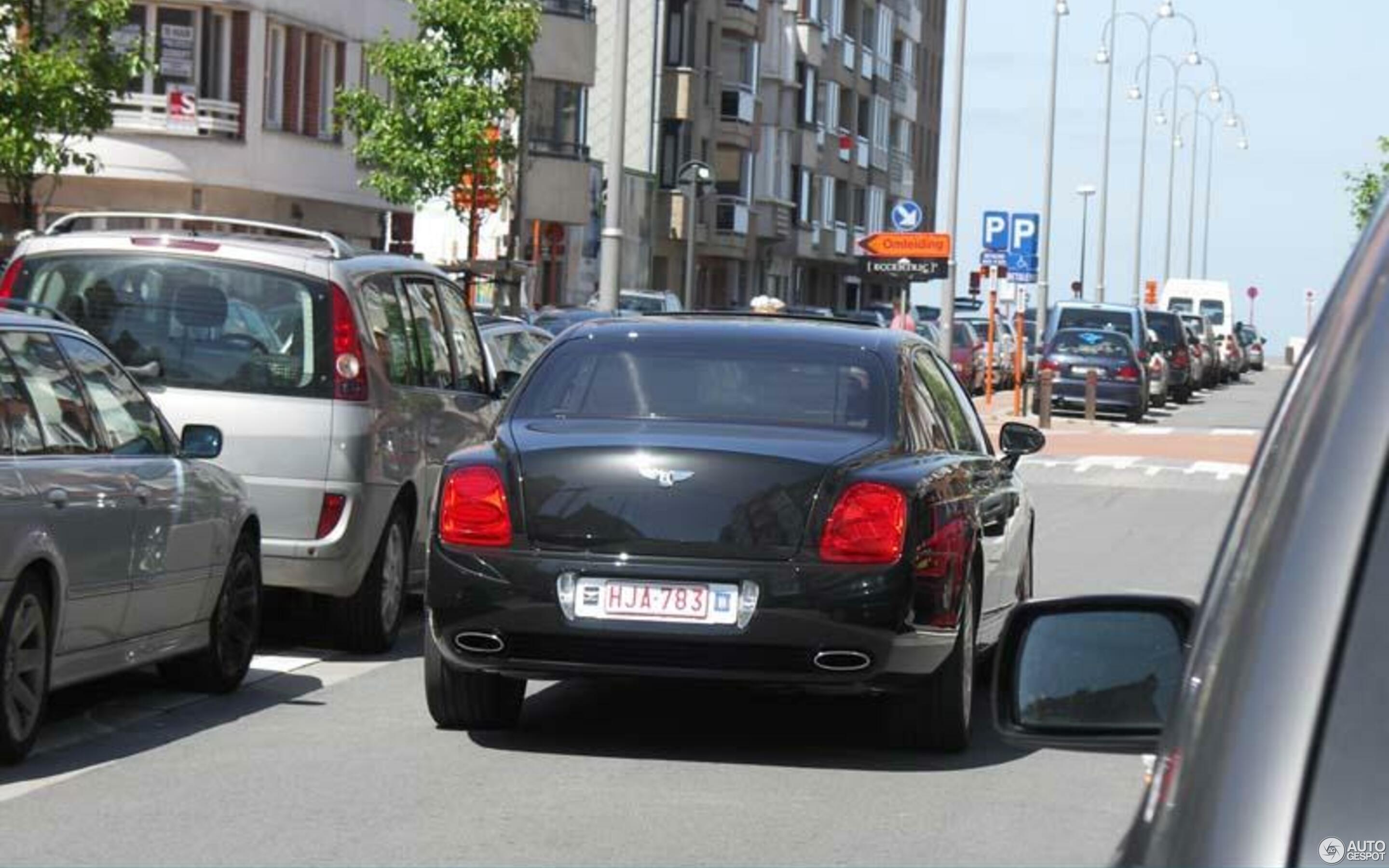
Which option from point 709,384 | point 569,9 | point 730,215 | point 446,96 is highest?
point 569,9

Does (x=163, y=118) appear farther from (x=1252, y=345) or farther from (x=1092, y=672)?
(x=1252, y=345)

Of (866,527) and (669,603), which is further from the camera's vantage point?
(866,527)

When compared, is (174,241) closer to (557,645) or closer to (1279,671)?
(557,645)

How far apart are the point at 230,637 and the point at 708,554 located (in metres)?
2.86

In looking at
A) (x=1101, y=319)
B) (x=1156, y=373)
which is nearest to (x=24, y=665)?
(x=1101, y=319)

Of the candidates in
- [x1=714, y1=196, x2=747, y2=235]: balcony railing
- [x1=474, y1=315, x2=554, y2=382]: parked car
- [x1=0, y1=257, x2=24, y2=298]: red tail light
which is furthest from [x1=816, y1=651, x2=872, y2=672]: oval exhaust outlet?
[x1=714, y1=196, x2=747, y2=235]: balcony railing

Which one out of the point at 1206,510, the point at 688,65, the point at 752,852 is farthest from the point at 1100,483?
the point at 688,65

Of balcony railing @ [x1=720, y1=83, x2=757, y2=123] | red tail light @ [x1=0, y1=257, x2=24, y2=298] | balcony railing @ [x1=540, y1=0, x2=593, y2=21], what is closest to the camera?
red tail light @ [x1=0, y1=257, x2=24, y2=298]

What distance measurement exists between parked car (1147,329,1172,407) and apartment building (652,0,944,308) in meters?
9.31

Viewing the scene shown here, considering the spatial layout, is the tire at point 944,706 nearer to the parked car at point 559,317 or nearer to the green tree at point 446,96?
the parked car at point 559,317

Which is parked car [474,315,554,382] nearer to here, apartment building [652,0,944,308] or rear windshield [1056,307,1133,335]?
rear windshield [1056,307,1133,335]

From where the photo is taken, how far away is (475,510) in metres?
9.37

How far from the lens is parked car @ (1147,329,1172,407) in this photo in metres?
59.1

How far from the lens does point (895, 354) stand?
10383 mm
